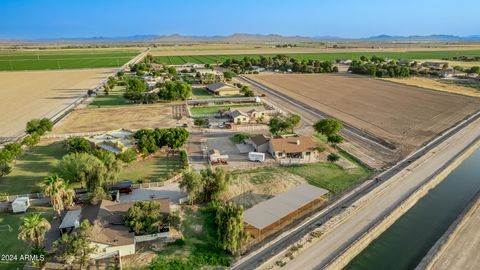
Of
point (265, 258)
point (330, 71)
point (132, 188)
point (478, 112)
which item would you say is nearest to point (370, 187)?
point (265, 258)

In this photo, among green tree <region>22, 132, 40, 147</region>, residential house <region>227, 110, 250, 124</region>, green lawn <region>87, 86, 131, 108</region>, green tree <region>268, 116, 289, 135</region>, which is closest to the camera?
green tree <region>22, 132, 40, 147</region>

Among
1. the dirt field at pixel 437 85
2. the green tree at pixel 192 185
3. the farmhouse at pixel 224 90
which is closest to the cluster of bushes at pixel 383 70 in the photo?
the dirt field at pixel 437 85

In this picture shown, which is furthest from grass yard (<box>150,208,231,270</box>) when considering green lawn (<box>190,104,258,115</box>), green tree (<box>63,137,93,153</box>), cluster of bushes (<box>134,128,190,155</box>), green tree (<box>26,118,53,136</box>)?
green lawn (<box>190,104,258,115</box>)

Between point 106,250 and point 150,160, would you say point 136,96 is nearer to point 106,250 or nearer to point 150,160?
point 150,160

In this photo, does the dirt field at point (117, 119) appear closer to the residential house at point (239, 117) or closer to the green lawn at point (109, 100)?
the green lawn at point (109, 100)

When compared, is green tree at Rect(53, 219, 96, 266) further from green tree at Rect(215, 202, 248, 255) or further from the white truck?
the white truck

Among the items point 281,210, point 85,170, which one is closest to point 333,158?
point 281,210

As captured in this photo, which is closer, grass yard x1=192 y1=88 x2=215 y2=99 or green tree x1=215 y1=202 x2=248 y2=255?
green tree x1=215 y1=202 x2=248 y2=255
